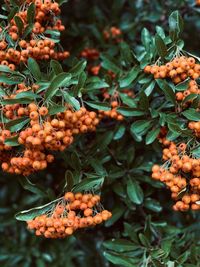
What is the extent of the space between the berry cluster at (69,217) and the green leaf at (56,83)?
46 centimetres

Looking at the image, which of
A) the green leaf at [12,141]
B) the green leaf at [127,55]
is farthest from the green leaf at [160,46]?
the green leaf at [12,141]

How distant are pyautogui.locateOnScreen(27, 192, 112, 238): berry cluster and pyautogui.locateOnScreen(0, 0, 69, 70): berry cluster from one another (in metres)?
0.66

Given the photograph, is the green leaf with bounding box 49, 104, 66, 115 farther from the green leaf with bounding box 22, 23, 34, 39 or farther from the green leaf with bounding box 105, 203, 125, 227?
the green leaf with bounding box 105, 203, 125, 227

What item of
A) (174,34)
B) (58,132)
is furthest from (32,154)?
(174,34)

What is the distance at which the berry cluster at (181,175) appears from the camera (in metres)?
2.10

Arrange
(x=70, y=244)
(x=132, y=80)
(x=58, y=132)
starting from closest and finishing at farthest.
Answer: (x=58, y=132), (x=132, y=80), (x=70, y=244)

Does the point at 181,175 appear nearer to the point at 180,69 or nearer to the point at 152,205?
the point at 180,69

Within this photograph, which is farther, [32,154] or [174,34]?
[174,34]

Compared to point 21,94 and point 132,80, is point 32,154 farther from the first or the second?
point 132,80

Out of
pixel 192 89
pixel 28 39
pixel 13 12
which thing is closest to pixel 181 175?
pixel 192 89

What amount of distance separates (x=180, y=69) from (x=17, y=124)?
0.76m

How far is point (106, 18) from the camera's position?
350 cm

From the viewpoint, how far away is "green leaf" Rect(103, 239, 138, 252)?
266 centimetres

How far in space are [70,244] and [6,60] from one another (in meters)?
1.52
